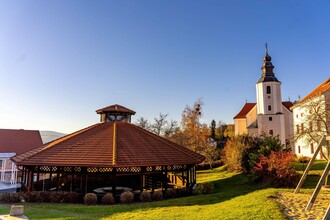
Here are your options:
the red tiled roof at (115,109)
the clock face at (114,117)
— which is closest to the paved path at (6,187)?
the red tiled roof at (115,109)

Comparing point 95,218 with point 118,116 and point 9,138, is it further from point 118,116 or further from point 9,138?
point 9,138

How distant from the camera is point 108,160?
1388 cm

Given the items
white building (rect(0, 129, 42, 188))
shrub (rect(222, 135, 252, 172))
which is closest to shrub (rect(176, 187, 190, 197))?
shrub (rect(222, 135, 252, 172))

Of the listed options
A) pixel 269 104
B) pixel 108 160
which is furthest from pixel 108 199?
pixel 269 104

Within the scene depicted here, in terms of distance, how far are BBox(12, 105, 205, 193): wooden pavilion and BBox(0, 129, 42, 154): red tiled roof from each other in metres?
14.1

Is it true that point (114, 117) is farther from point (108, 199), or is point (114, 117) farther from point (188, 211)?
point (188, 211)

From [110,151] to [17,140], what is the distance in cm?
2091

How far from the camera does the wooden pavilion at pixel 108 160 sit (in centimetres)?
1395

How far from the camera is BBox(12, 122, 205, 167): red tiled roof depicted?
45.9 feet

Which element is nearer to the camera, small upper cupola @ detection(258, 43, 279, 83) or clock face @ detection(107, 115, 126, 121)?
clock face @ detection(107, 115, 126, 121)

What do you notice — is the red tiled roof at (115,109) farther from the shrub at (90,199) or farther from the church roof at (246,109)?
the church roof at (246,109)

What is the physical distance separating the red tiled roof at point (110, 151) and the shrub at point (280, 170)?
429cm

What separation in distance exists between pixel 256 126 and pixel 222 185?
2671cm

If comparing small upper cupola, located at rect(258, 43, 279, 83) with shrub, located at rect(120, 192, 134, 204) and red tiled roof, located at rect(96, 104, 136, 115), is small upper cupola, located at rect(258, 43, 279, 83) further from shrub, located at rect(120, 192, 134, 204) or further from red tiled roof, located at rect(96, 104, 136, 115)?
shrub, located at rect(120, 192, 134, 204)
